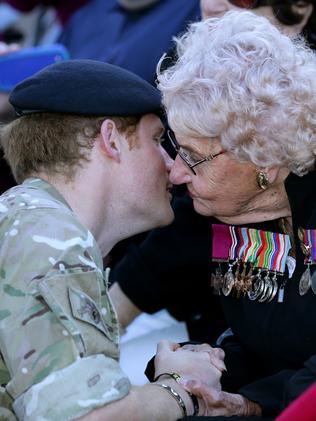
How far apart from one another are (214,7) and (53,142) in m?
1.15

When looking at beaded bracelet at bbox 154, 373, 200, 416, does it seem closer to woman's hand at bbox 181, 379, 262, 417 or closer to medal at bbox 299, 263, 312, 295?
woman's hand at bbox 181, 379, 262, 417

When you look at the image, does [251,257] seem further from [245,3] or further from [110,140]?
[245,3]

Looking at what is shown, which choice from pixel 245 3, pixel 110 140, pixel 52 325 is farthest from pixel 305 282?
pixel 245 3

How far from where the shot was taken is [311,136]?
8.87 feet

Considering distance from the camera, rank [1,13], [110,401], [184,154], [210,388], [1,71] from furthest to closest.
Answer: [1,13] < [1,71] < [184,154] < [210,388] < [110,401]

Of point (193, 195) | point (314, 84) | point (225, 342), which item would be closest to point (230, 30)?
point (314, 84)

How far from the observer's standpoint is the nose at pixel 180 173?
288cm

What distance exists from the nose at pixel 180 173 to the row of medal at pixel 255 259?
23cm

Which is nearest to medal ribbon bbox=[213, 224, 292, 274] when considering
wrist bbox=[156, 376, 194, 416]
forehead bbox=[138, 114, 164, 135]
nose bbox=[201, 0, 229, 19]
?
forehead bbox=[138, 114, 164, 135]

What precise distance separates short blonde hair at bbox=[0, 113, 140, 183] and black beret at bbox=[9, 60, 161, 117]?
0.12 ft

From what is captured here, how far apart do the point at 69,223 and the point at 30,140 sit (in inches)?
19.4

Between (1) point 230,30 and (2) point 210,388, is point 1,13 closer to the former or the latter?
(1) point 230,30

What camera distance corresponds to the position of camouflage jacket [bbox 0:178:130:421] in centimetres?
220

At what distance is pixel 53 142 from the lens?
2.78 meters
